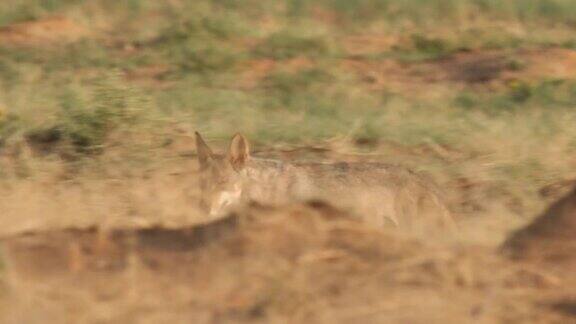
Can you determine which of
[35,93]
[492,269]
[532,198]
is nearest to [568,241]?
[492,269]

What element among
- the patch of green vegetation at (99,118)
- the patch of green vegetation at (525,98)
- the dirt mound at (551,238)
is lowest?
the patch of green vegetation at (525,98)

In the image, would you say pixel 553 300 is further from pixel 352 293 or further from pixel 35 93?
pixel 35 93

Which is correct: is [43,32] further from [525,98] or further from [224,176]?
[224,176]

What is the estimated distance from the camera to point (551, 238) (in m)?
5.84

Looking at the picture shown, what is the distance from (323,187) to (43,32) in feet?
38.3

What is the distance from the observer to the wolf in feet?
25.3

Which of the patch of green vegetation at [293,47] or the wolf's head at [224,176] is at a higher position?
the wolf's head at [224,176]

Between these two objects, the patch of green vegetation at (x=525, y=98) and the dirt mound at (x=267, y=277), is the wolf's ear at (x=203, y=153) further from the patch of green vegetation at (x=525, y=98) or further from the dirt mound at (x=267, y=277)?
the patch of green vegetation at (x=525, y=98)

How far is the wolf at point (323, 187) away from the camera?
7.70 metres

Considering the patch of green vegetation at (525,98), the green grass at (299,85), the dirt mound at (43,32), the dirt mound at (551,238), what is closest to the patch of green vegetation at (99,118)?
the green grass at (299,85)

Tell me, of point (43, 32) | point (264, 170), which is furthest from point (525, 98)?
point (43, 32)

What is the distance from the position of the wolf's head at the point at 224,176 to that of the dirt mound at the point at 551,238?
2269mm

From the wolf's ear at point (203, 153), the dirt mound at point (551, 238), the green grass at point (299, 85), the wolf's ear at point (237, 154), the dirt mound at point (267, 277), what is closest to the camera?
the dirt mound at point (267, 277)

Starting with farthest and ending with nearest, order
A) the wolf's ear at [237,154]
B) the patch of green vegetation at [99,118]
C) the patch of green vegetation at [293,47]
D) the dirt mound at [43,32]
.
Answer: the dirt mound at [43,32] < the patch of green vegetation at [293,47] < the patch of green vegetation at [99,118] < the wolf's ear at [237,154]
